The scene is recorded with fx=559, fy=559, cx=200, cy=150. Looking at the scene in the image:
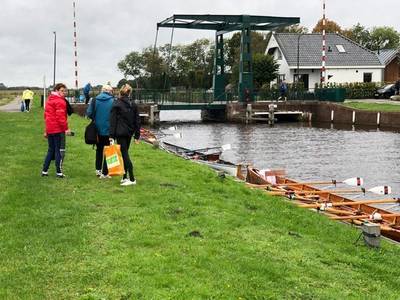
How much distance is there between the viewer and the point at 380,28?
308ft

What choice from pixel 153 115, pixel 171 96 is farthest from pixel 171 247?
pixel 171 96

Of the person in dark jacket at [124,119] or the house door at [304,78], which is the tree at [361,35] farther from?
the person in dark jacket at [124,119]

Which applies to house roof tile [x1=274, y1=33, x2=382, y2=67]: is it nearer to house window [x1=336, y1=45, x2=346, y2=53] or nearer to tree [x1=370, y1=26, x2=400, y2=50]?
house window [x1=336, y1=45, x2=346, y2=53]

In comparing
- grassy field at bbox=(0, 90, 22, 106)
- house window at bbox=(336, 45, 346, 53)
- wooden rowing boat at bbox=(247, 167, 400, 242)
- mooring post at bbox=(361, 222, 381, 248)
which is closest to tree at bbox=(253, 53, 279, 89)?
house window at bbox=(336, 45, 346, 53)

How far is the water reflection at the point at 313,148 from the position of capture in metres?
18.1

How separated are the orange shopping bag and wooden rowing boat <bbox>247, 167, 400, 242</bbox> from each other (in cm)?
317

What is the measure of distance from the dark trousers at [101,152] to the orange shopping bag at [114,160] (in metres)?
Result: 0.30

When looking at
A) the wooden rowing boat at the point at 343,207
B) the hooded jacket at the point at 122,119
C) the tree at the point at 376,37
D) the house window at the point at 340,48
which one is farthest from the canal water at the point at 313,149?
the tree at the point at 376,37

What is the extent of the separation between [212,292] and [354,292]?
1467 millimetres

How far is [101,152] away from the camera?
33.9 ft

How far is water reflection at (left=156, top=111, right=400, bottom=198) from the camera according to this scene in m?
18.1

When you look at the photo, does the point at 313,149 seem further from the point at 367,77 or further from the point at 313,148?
the point at 367,77

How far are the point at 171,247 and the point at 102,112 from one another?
435 centimetres

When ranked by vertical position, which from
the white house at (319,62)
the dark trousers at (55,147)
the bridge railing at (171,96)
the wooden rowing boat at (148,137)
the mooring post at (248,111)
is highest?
the white house at (319,62)
